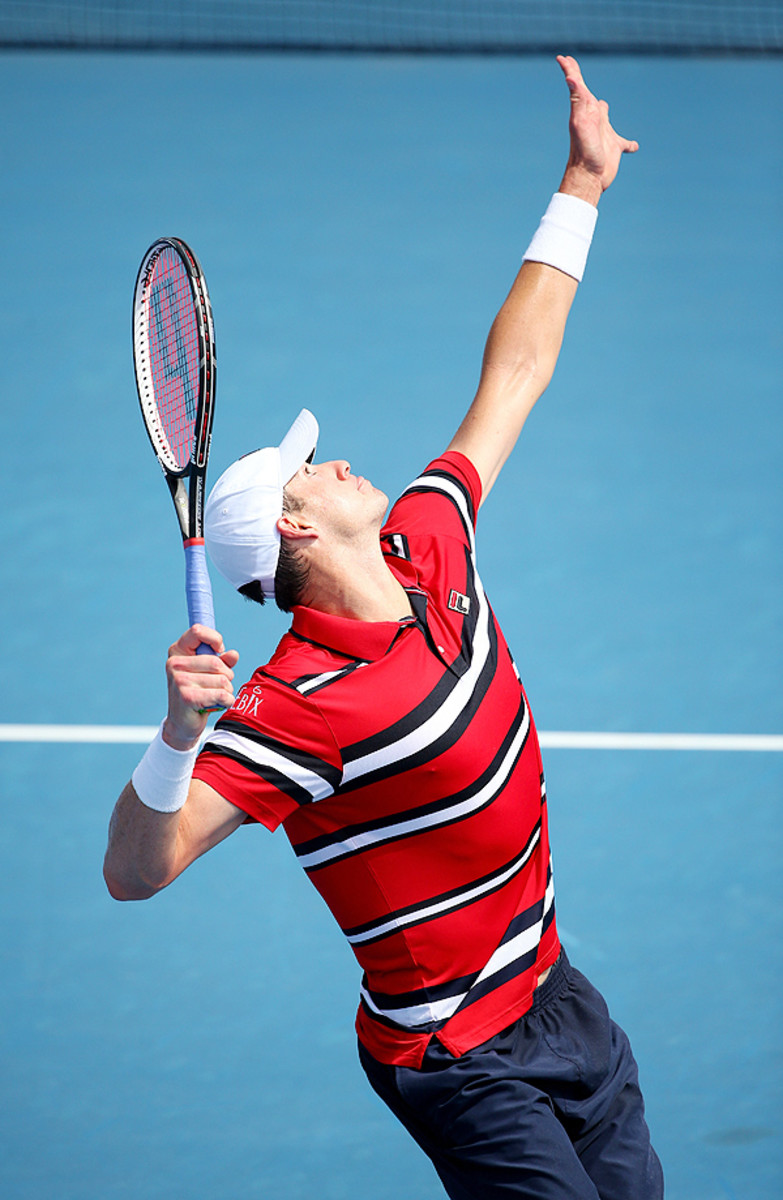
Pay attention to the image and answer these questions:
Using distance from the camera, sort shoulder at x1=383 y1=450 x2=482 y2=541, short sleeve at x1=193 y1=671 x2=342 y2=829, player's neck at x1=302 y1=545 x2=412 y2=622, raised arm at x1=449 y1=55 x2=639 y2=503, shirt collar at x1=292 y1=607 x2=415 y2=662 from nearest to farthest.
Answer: short sleeve at x1=193 y1=671 x2=342 y2=829 → shirt collar at x1=292 y1=607 x2=415 y2=662 → player's neck at x1=302 y1=545 x2=412 y2=622 → shoulder at x1=383 y1=450 x2=482 y2=541 → raised arm at x1=449 y1=55 x2=639 y2=503

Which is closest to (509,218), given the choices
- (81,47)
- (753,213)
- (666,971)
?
(753,213)

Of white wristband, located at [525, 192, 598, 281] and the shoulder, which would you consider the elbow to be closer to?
the shoulder

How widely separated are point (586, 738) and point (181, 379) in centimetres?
275

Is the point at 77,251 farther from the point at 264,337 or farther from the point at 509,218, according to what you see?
the point at 509,218

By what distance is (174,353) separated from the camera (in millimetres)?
3199

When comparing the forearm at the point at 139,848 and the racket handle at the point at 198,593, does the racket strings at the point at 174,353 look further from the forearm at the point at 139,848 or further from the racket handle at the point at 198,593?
the forearm at the point at 139,848

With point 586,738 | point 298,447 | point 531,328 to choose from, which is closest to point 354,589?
point 298,447

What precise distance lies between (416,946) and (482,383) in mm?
1557

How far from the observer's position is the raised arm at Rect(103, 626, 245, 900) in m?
2.26

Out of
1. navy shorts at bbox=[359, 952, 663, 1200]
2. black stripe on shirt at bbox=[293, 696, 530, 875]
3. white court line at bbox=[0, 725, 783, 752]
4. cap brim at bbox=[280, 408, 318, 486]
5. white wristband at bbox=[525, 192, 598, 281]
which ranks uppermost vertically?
white wristband at bbox=[525, 192, 598, 281]

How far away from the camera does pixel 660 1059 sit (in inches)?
173

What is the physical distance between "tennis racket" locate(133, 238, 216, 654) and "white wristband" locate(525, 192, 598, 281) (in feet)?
3.26

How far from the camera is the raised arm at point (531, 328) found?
349cm

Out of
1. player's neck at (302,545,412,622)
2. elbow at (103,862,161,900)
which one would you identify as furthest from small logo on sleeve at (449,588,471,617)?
elbow at (103,862,161,900)
